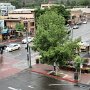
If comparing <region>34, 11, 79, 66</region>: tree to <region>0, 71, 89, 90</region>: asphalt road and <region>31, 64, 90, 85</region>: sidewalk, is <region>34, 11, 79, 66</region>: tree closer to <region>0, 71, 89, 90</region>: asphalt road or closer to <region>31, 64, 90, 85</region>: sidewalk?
<region>31, 64, 90, 85</region>: sidewalk

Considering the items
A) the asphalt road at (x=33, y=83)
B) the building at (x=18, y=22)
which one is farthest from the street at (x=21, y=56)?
the building at (x=18, y=22)

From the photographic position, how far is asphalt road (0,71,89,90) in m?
35.4

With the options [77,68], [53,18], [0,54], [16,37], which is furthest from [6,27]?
[77,68]

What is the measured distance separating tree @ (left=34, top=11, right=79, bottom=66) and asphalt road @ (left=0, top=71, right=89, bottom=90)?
283 cm

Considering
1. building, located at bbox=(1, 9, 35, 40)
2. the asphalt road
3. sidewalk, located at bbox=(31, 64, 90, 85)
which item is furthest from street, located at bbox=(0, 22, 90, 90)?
building, located at bbox=(1, 9, 35, 40)

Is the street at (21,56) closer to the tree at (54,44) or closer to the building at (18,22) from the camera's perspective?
the tree at (54,44)

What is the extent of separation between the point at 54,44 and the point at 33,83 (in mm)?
6584

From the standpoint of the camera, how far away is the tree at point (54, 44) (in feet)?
129

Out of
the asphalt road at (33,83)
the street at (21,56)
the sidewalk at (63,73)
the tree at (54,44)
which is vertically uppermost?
the tree at (54,44)

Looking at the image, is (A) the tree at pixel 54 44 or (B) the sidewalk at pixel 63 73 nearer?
(B) the sidewalk at pixel 63 73

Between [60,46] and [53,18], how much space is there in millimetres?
5742

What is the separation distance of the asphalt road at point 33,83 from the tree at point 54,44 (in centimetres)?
283

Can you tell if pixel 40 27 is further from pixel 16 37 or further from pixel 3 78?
pixel 16 37

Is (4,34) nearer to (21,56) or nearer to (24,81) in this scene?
(21,56)
